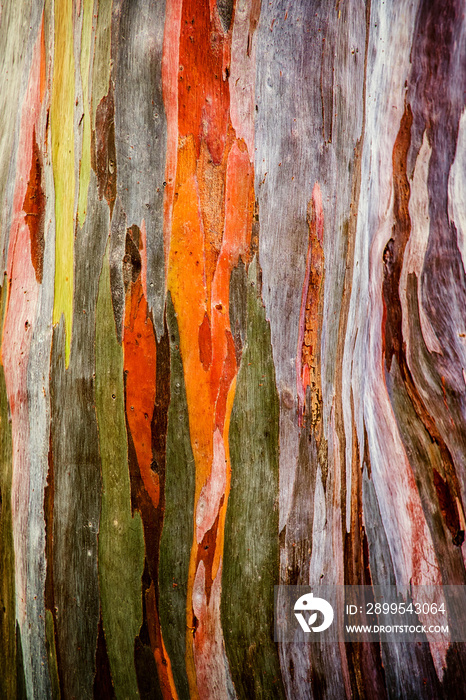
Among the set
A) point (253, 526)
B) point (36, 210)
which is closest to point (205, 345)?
point (253, 526)

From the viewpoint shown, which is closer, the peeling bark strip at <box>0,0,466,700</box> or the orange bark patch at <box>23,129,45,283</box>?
the peeling bark strip at <box>0,0,466,700</box>

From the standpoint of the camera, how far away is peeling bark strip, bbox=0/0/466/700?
836 mm

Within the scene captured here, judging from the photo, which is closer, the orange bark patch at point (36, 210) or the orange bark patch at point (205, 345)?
the orange bark patch at point (205, 345)

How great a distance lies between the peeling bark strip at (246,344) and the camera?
84 cm

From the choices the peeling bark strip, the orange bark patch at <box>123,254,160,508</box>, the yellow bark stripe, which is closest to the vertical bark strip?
the peeling bark strip

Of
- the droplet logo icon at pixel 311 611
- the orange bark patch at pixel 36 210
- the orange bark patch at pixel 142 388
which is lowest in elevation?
the droplet logo icon at pixel 311 611

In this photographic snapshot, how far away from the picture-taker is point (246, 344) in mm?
855

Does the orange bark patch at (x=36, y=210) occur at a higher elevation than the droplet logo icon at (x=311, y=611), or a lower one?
higher

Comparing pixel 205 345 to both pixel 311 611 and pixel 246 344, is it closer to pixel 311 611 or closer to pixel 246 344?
pixel 246 344

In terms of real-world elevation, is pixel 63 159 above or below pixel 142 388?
above

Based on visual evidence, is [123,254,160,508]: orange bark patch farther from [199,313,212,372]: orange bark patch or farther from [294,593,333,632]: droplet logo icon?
[294,593,333,632]: droplet logo icon

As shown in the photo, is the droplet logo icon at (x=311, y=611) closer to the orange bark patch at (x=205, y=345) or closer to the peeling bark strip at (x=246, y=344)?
the peeling bark strip at (x=246, y=344)

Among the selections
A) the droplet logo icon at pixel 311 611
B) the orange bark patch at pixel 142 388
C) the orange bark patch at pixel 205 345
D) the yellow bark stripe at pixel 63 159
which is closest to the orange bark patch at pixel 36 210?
the yellow bark stripe at pixel 63 159

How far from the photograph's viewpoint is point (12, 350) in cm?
96
